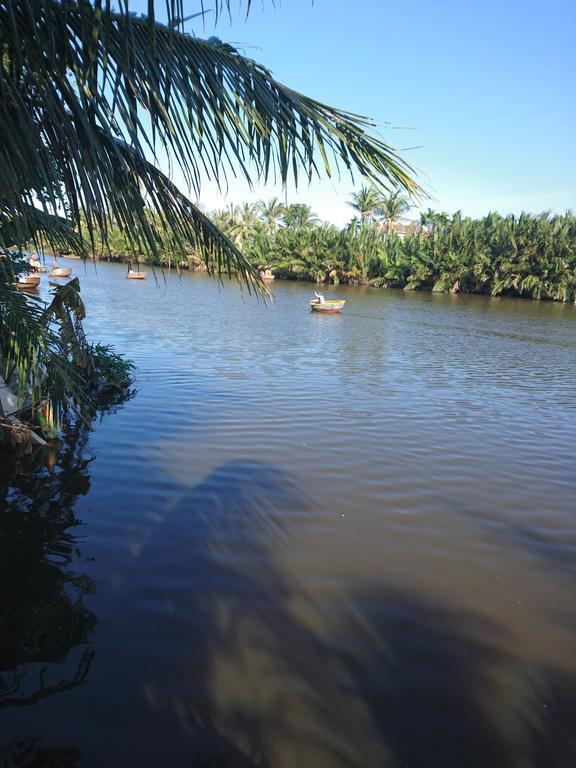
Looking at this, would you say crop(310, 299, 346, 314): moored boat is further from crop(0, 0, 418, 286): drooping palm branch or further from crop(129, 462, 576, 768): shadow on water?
crop(0, 0, 418, 286): drooping palm branch

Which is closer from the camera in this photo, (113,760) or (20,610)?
(113,760)

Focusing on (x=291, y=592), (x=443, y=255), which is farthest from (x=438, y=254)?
(x=291, y=592)

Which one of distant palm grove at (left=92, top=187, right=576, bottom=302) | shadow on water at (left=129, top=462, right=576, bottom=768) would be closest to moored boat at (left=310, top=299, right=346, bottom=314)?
distant palm grove at (left=92, top=187, right=576, bottom=302)

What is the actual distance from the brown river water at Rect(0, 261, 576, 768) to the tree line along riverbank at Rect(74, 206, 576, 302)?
3935 centimetres

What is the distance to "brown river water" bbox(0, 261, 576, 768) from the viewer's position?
3232 millimetres

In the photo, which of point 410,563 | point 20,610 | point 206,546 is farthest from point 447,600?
point 20,610

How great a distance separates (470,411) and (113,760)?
9.69 m

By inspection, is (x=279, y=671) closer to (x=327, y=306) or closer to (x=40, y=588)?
(x=40, y=588)

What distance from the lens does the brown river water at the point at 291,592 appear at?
3.23 metres

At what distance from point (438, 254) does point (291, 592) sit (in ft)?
198

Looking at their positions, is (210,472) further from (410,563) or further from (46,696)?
(46,696)

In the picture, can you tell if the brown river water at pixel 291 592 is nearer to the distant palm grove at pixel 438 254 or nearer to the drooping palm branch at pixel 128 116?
the drooping palm branch at pixel 128 116

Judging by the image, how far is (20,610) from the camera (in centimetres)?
413

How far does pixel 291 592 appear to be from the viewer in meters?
4.60
